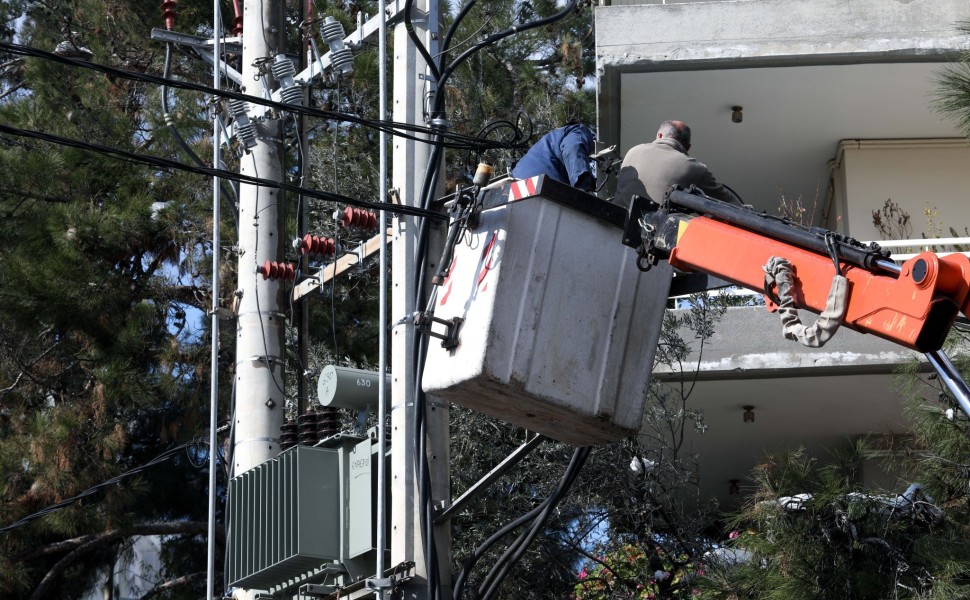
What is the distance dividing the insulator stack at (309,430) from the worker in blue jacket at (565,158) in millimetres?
2314

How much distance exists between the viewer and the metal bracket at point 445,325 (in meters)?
7.16

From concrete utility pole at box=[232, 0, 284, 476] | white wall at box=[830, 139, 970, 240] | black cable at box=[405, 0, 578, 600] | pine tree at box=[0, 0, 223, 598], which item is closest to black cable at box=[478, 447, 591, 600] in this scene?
black cable at box=[405, 0, 578, 600]

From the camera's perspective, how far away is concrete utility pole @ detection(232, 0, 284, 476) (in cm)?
1002

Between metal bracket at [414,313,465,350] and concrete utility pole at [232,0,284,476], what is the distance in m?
3.06

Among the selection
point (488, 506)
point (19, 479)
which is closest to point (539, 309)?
point (488, 506)

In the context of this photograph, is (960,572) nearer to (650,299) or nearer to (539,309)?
(650,299)

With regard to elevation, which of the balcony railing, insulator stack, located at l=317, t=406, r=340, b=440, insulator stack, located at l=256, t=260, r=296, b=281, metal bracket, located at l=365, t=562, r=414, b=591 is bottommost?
metal bracket, located at l=365, t=562, r=414, b=591

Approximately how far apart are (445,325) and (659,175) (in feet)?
5.43

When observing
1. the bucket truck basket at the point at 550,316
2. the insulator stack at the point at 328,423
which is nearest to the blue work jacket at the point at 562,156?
the bucket truck basket at the point at 550,316

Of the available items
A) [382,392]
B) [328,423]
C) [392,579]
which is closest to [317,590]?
[392,579]

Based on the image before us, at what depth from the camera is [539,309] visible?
23.3 feet

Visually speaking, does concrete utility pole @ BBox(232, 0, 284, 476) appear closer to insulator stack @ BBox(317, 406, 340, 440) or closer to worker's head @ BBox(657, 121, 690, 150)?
insulator stack @ BBox(317, 406, 340, 440)

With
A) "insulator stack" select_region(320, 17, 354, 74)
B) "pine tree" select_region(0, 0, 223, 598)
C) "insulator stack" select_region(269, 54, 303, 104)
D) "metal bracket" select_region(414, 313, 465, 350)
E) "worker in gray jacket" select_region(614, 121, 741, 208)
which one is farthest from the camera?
"pine tree" select_region(0, 0, 223, 598)

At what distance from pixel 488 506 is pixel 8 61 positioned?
1153 centimetres
